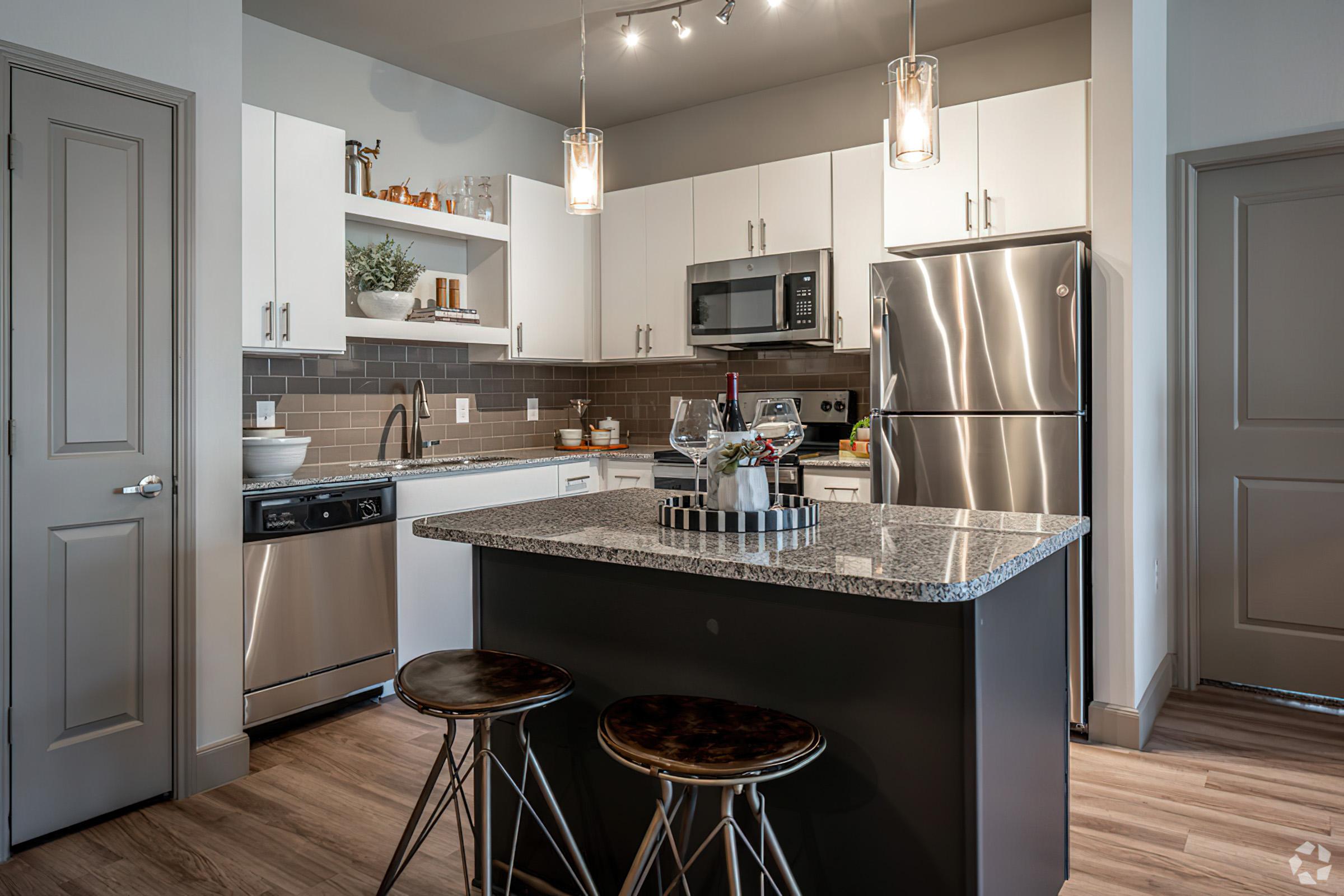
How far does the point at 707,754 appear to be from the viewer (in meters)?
1.33

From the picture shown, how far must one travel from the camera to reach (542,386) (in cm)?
495

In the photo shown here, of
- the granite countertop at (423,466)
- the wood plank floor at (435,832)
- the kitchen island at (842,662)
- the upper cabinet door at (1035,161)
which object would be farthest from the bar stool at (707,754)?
the upper cabinet door at (1035,161)

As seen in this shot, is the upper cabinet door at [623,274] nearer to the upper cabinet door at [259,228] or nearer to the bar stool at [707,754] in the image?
the upper cabinet door at [259,228]

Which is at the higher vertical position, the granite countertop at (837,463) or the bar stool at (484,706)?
the granite countertop at (837,463)

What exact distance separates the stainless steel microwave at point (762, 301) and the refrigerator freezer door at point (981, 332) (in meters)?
0.67

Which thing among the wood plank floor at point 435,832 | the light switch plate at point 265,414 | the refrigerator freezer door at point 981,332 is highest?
the refrigerator freezer door at point 981,332

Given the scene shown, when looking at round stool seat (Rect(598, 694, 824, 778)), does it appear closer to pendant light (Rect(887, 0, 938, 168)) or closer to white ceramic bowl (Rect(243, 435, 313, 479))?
pendant light (Rect(887, 0, 938, 168))

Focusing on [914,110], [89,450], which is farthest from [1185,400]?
[89,450]

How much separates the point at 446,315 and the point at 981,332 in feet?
7.71

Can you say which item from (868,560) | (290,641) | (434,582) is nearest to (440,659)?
(868,560)

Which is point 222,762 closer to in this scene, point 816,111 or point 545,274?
point 545,274

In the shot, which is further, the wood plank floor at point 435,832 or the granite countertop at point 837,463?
the granite countertop at point 837,463

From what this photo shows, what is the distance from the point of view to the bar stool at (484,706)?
158 cm

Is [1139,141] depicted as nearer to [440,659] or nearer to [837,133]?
[837,133]
